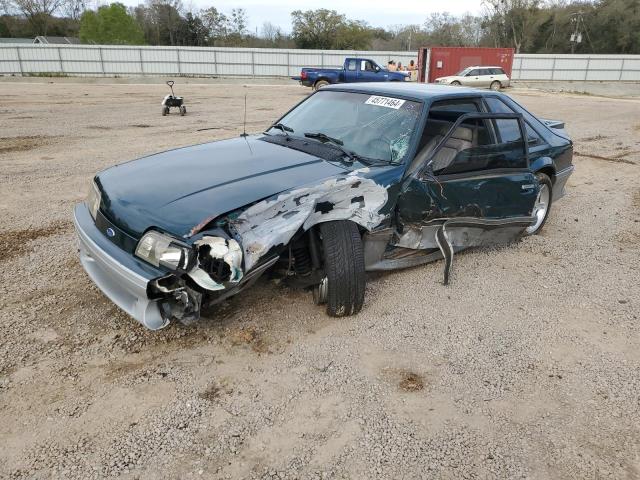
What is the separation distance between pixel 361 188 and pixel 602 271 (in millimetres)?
2543

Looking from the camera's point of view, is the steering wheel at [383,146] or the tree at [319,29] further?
the tree at [319,29]

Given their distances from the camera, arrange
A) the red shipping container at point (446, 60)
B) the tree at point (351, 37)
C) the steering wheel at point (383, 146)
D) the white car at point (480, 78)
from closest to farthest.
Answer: the steering wheel at point (383, 146)
the white car at point (480, 78)
the red shipping container at point (446, 60)
the tree at point (351, 37)

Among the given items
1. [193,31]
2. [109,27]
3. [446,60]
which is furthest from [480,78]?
[109,27]

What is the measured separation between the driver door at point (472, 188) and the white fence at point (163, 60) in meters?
32.5

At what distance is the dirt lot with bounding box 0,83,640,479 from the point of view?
221cm

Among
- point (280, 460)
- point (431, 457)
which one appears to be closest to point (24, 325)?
point (280, 460)

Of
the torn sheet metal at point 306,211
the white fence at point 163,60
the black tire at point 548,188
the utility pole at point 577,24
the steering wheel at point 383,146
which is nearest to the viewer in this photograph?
the torn sheet metal at point 306,211

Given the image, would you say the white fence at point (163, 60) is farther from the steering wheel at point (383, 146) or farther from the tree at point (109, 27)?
the steering wheel at point (383, 146)

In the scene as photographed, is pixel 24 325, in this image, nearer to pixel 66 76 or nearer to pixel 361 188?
pixel 361 188

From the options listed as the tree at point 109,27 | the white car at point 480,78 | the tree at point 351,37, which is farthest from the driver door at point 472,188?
the tree at point 109,27

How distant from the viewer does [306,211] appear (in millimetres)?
2914

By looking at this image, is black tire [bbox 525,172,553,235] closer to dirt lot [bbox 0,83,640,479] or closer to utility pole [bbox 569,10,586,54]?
dirt lot [bbox 0,83,640,479]

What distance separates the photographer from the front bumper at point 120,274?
2.58 meters

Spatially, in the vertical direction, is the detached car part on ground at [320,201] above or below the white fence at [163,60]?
below
